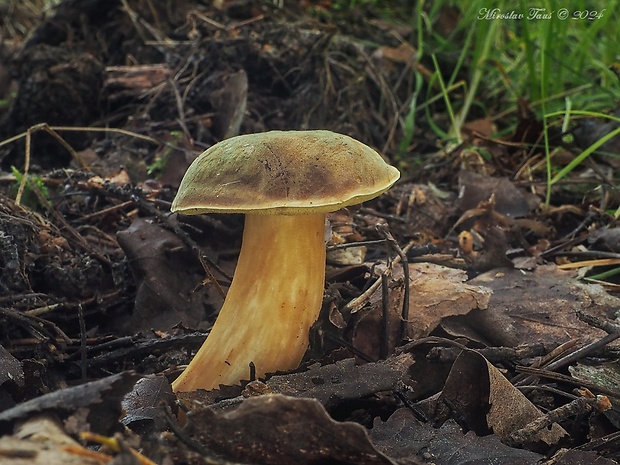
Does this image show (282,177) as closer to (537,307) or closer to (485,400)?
(485,400)

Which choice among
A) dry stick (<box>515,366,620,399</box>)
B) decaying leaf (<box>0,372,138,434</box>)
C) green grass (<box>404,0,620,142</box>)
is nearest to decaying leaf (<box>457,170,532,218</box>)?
green grass (<box>404,0,620,142</box>)

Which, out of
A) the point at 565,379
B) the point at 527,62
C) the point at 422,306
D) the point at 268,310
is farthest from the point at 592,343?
the point at 527,62

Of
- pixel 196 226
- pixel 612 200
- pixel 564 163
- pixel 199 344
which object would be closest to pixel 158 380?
pixel 199 344

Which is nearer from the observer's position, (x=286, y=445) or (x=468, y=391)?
(x=286, y=445)

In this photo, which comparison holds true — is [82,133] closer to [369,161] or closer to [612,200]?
[369,161]

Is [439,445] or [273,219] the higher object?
[273,219]

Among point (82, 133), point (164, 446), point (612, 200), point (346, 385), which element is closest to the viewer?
point (164, 446)
